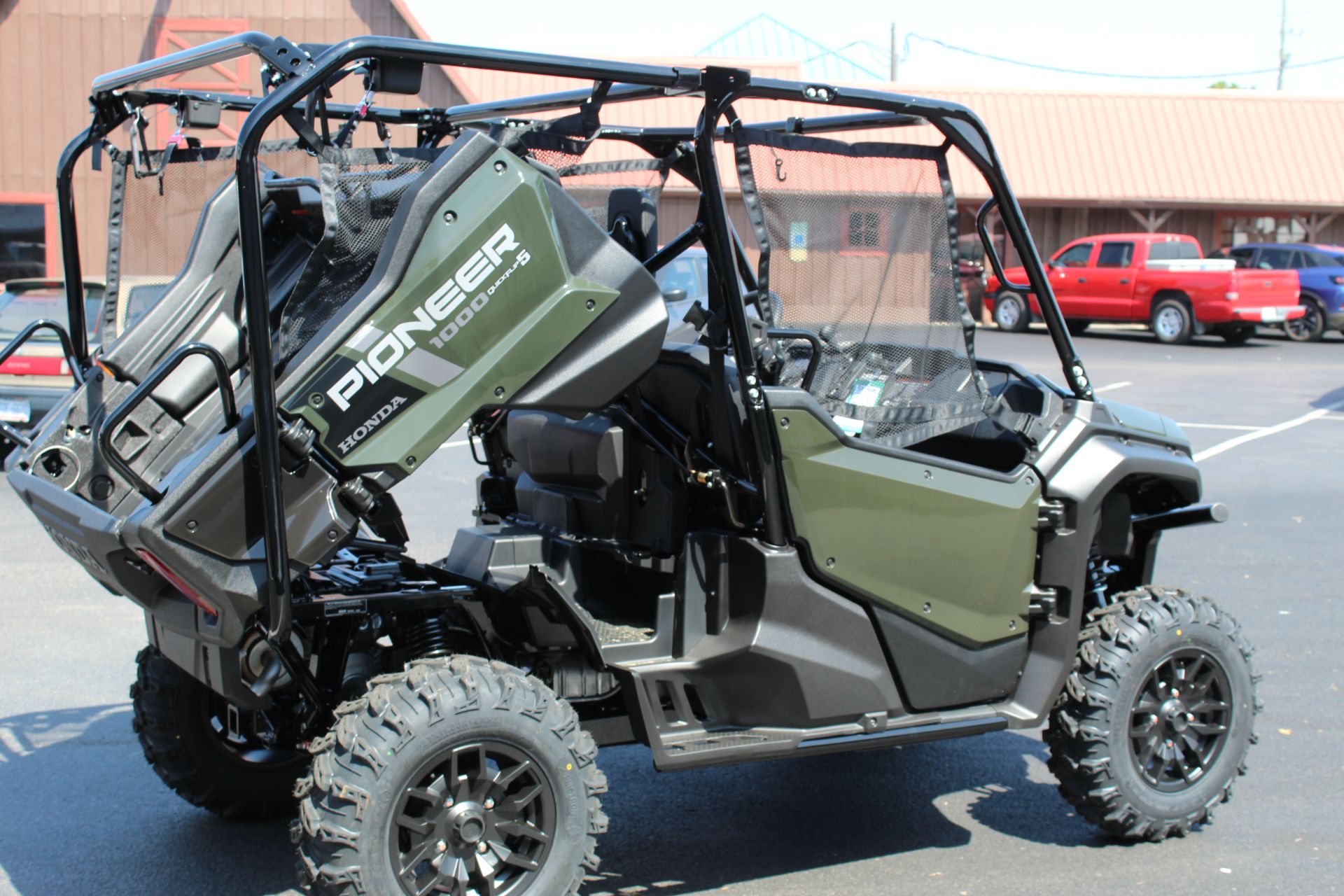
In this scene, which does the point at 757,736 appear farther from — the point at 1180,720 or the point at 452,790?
the point at 1180,720

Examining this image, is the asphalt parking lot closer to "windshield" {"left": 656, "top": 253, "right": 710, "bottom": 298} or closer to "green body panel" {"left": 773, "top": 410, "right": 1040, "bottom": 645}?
"green body panel" {"left": 773, "top": 410, "right": 1040, "bottom": 645}

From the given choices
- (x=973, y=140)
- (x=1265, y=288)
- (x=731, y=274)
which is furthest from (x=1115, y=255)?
(x=731, y=274)

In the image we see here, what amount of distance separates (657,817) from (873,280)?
2.10 metres

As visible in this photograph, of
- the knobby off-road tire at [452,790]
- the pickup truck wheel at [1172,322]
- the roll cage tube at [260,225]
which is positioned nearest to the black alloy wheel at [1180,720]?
the knobby off-road tire at [452,790]

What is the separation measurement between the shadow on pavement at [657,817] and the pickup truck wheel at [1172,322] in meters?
21.6

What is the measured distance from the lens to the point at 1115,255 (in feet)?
88.2

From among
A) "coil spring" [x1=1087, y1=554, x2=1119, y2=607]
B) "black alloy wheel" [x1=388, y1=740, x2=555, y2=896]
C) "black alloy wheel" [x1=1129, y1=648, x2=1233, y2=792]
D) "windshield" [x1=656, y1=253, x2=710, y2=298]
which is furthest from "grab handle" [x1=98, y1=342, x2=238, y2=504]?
"black alloy wheel" [x1=1129, y1=648, x2=1233, y2=792]

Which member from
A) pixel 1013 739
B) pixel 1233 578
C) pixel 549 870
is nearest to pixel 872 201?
pixel 549 870

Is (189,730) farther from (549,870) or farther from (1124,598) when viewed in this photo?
(1124,598)

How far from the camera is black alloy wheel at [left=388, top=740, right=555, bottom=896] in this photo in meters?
3.68

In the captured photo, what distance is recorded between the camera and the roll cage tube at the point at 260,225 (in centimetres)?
327

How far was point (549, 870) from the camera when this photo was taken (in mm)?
3814

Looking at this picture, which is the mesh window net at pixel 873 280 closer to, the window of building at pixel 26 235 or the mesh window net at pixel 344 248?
the mesh window net at pixel 344 248

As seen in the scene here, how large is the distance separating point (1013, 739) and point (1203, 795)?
3.80ft
